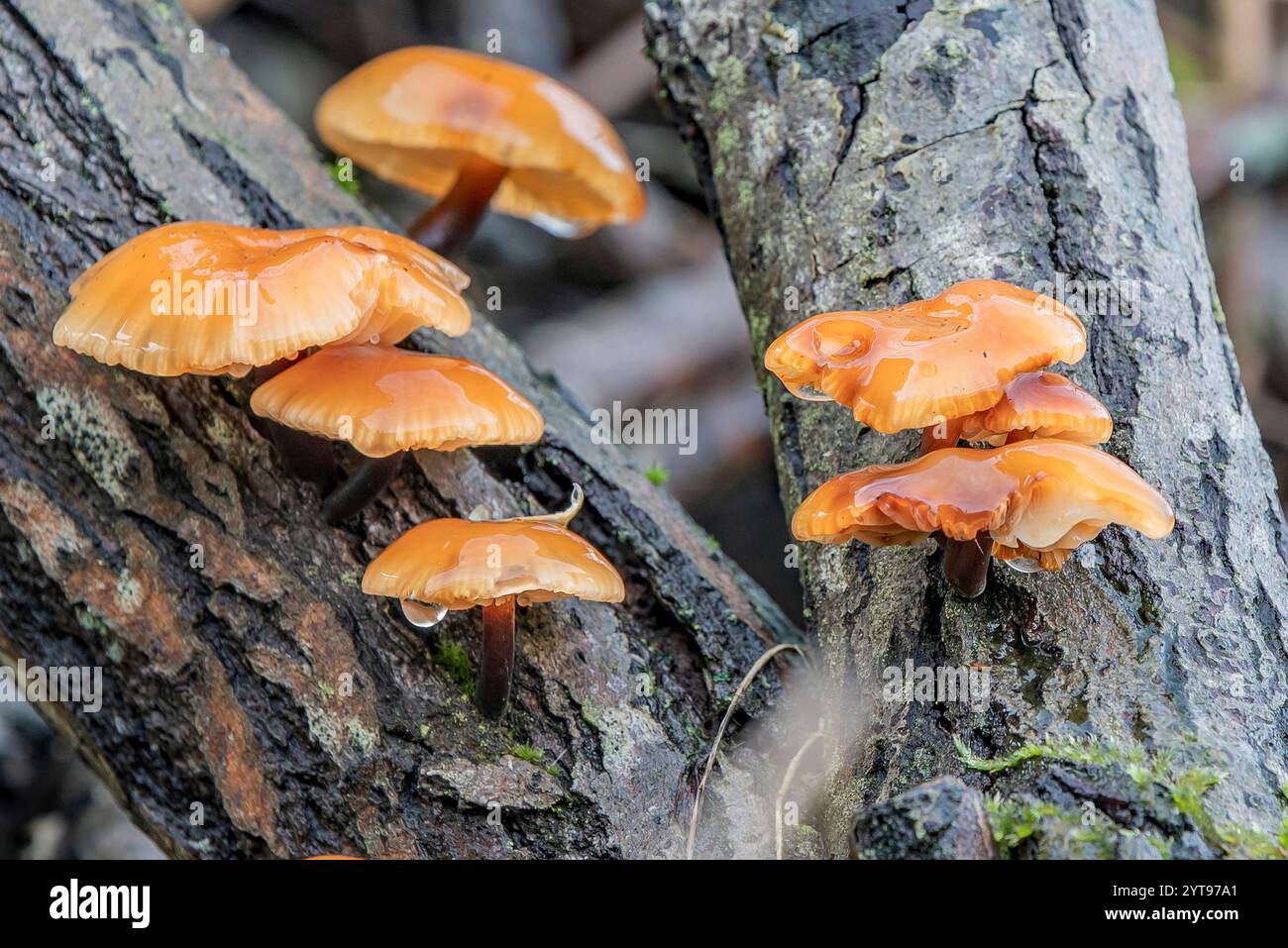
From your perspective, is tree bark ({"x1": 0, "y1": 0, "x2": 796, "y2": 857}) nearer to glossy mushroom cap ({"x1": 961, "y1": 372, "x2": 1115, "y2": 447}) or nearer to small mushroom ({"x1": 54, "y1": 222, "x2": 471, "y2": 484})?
small mushroom ({"x1": 54, "y1": 222, "x2": 471, "y2": 484})

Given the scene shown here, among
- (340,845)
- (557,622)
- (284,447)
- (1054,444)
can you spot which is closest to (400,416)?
(284,447)

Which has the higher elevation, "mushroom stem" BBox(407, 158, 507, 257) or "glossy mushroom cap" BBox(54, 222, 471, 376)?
"mushroom stem" BBox(407, 158, 507, 257)

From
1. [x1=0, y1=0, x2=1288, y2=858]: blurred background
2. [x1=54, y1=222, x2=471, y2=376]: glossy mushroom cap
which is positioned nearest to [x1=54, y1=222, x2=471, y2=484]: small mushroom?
[x1=54, y1=222, x2=471, y2=376]: glossy mushroom cap

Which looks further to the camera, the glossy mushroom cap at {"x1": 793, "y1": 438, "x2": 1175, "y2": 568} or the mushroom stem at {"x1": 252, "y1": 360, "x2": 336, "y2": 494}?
the mushroom stem at {"x1": 252, "y1": 360, "x2": 336, "y2": 494}

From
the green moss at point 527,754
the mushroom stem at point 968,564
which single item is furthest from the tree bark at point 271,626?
the mushroom stem at point 968,564

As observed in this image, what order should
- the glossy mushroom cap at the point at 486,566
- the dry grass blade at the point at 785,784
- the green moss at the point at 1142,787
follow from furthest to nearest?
1. the dry grass blade at the point at 785,784
2. the glossy mushroom cap at the point at 486,566
3. the green moss at the point at 1142,787

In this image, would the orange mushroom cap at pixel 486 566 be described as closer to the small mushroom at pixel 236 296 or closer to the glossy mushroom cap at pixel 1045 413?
the small mushroom at pixel 236 296
